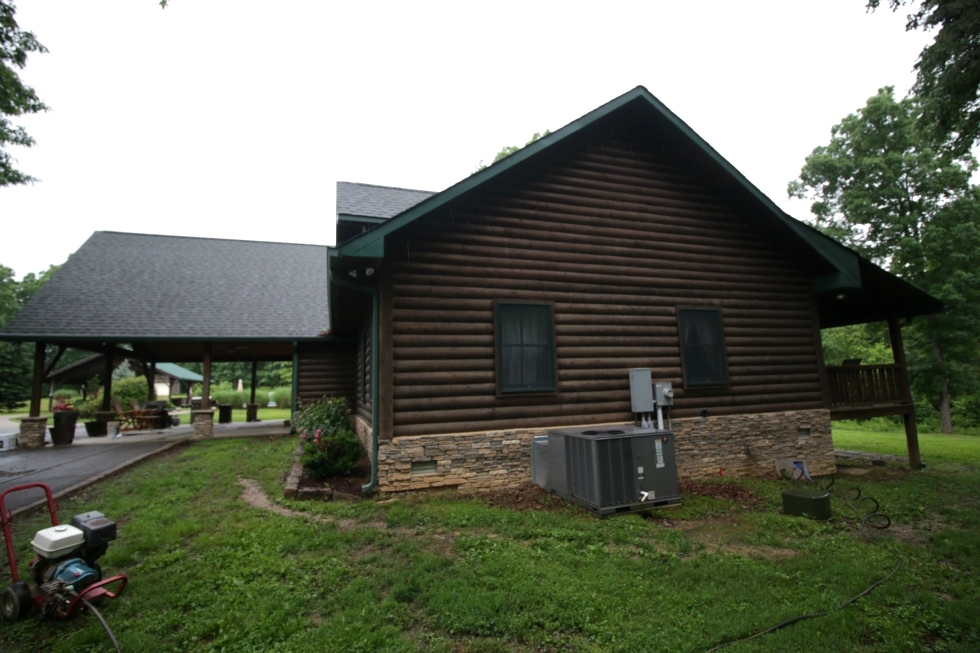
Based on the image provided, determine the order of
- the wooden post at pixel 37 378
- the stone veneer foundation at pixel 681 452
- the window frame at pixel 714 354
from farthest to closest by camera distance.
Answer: the wooden post at pixel 37 378 < the window frame at pixel 714 354 < the stone veneer foundation at pixel 681 452

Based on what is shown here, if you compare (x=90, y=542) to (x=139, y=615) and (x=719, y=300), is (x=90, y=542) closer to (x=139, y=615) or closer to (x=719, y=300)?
(x=139, y=615)

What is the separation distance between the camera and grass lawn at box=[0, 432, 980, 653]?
10.8ft

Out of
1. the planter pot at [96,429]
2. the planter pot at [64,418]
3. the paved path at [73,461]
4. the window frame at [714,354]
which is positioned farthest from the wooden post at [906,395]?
the planter pot at [96,429]

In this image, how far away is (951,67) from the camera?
27.4 feet

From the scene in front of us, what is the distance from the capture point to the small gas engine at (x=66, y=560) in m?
3.43

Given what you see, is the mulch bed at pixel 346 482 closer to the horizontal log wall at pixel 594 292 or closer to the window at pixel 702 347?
the horizontal log wall at pixel 594 292

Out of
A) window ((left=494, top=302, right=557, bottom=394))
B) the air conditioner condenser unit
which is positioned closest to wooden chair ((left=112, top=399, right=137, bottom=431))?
window ((left=494, top=302, right=557, bottom=394))

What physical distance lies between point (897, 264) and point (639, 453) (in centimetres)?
2006

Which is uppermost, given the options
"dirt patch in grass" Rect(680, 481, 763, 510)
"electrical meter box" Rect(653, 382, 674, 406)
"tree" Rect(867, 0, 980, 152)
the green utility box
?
"tree" Rect(867, 0, 980, 152)

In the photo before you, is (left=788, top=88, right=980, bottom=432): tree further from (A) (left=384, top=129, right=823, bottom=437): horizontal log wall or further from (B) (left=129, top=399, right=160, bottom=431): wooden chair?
(B) (left=129, top=399, right=160, bottom=431): wooden chair

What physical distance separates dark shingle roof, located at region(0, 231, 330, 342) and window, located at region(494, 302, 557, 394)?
30.2 ft

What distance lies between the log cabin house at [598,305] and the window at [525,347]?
0.08 feet

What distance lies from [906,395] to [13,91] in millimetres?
19402

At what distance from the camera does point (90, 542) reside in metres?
3.70
